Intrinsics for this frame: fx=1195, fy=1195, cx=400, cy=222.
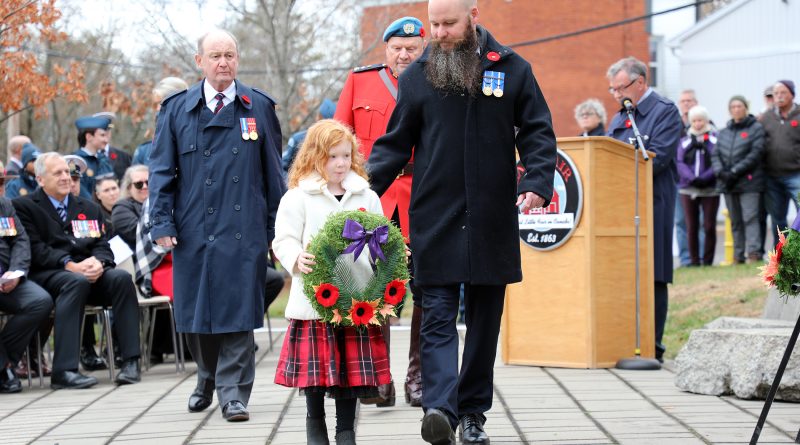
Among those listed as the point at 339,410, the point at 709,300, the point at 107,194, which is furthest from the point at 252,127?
the point at 709,300

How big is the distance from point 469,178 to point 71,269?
4.61 metres

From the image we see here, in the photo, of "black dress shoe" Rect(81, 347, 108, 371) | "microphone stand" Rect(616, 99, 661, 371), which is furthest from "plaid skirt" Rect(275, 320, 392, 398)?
"black dress shoe" Rect(81, 347, 108, 371)

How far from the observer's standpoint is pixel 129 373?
28.9 feet

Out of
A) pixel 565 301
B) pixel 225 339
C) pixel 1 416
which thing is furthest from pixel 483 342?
pixel 1 416

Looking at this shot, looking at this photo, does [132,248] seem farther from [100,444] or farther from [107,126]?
[100,444]

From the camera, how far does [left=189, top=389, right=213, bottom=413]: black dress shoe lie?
23.2 feet

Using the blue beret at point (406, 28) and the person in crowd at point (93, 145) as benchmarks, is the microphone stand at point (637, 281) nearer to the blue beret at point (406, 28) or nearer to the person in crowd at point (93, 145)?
the blue beret at point (406, 28)

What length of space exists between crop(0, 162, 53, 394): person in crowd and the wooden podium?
3.43m

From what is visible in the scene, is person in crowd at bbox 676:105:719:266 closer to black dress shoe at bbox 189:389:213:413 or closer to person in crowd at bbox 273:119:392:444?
black dress shoe at bbox 189:389:213:413

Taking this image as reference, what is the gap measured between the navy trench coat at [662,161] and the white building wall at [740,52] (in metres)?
17.5

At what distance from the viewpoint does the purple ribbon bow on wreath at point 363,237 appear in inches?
208

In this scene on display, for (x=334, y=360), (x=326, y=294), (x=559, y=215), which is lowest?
(x=334, y=360)

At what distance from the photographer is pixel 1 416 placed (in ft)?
24.4

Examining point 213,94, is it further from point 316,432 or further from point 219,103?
point 316,432
